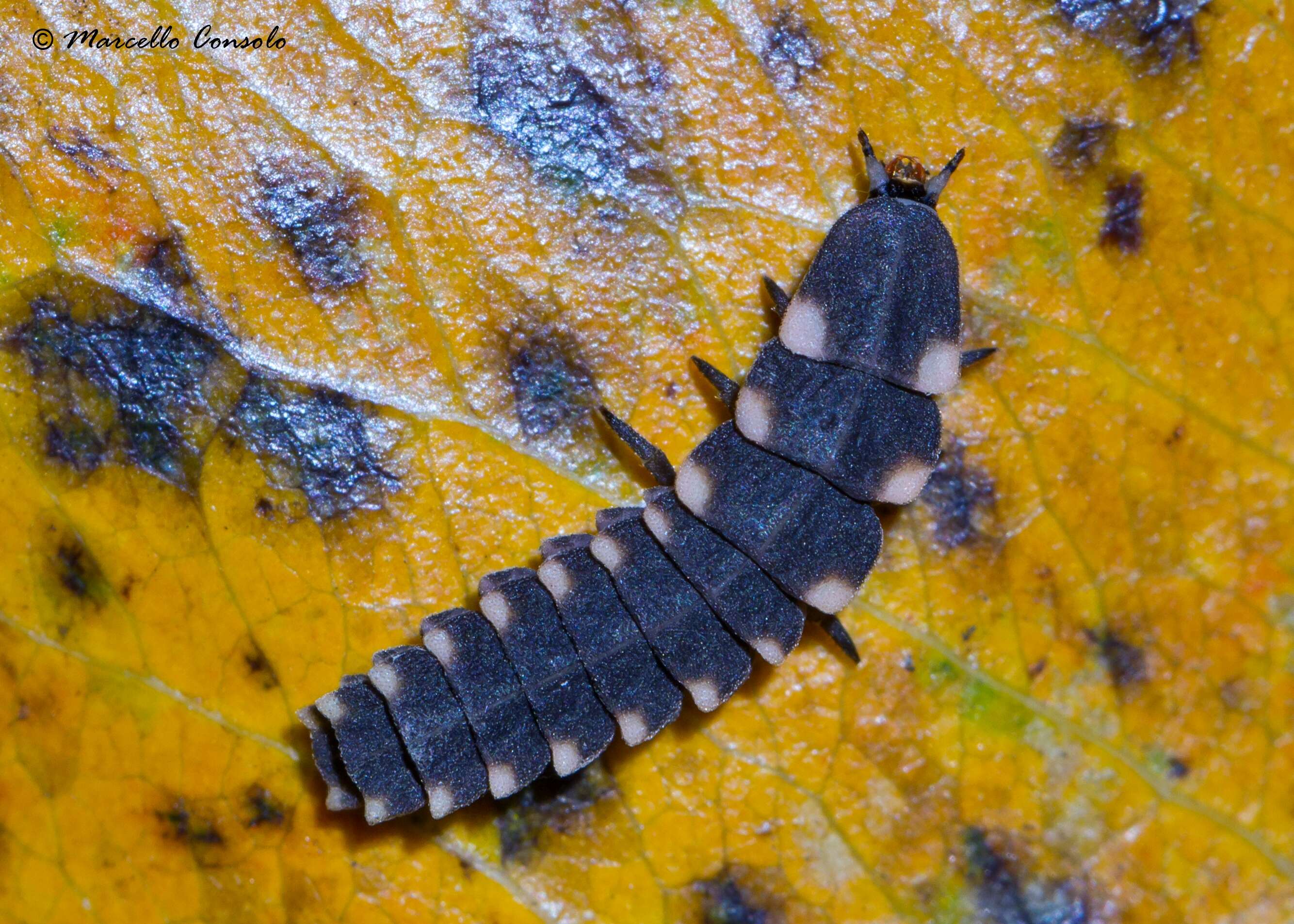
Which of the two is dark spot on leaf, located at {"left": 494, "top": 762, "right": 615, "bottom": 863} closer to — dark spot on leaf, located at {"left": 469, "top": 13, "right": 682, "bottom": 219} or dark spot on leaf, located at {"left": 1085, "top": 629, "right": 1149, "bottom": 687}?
dark spot on leaf, located at {"left": 1085, "top": 629, "right": 1149, "bottom": 687}

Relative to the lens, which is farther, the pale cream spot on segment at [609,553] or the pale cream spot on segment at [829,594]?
the pale cream spot on segment at [829,594]

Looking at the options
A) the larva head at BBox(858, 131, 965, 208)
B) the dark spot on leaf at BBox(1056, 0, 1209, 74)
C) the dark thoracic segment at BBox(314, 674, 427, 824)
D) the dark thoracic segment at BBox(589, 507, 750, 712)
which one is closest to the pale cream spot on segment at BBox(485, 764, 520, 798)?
the dark thoracic segment at BBox(314, 674, 427, 824)

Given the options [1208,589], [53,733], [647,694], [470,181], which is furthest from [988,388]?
[53,733]

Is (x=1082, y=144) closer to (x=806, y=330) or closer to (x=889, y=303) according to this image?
(x=889, y=303)

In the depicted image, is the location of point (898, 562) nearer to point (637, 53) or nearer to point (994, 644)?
point (994, 644)

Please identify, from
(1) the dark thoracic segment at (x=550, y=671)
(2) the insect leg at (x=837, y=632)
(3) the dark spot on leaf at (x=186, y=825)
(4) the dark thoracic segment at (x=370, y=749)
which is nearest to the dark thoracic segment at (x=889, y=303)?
(2) the insect leg at (x=837, y=632)

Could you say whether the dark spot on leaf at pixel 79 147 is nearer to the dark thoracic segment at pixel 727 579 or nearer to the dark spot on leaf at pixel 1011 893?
the dark thoracic segment at pixel 727 579

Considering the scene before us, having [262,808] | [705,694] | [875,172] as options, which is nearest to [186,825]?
[262,808]
